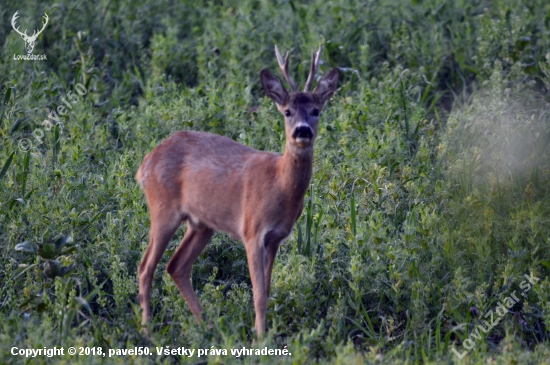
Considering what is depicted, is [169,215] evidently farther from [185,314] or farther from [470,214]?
[470,214]

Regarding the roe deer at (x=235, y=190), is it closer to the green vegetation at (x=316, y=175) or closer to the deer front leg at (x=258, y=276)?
the deer front leg at (x=258, y=276)

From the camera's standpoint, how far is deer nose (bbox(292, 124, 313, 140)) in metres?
4.98

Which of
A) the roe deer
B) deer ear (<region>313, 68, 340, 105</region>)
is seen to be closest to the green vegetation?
the roe deer

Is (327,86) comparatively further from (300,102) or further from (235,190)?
(235,190)

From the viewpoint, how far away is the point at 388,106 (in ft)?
25.0

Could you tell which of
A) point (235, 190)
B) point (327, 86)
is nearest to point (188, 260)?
point (235, 190)

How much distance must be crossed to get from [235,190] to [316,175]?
5.44ft

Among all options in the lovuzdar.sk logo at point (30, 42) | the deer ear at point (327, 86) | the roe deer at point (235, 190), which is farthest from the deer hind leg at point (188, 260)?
the lovuzdar.sk logo at point (30, 42)

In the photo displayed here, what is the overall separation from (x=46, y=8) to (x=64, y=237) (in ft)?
17.0

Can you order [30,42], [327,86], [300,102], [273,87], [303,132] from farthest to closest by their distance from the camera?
[30,42] → [327,86] → [273,87] → [300,102] → [303,132]

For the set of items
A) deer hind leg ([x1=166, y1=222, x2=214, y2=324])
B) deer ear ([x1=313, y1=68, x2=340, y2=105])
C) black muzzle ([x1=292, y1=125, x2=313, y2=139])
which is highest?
deer ear ([x1=313, y1=68, x2=340, y2=105])

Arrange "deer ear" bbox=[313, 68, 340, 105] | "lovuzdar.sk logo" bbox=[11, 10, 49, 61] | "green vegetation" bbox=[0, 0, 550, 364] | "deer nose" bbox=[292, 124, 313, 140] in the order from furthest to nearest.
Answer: "lovuzdar.sk logo" bbox=[11, 10, 49, 61] → "deer ear" bbox=[313, 68, 340, 105] → "green vegetation" bbox=[0, 0, 550, 364] → "deer nose" bbox=[292, 124, 313, 140]

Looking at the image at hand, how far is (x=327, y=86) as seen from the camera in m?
5.46

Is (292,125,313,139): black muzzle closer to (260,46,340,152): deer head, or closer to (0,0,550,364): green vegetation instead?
(260,46,340,152): deer head
